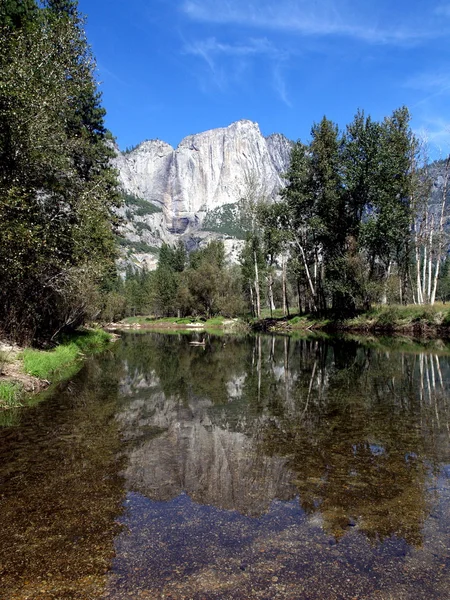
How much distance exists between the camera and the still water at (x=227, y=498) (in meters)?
4.31

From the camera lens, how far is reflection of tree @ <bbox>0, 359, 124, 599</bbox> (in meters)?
4.36

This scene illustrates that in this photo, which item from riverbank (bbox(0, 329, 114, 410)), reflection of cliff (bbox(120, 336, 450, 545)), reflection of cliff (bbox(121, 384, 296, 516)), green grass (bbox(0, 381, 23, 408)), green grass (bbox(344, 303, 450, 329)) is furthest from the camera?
green grass (bbox(344, 303, 450, 329))

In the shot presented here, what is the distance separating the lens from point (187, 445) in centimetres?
873

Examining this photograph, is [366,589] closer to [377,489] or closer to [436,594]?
[436,594]

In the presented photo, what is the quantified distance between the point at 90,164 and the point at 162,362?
20455 millimetres

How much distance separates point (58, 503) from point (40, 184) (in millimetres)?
16151

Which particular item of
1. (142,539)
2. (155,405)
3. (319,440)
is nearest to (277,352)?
(155,405)

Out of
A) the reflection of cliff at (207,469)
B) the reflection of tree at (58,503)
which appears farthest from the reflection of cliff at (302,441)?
the reflection of tree at (58,503)

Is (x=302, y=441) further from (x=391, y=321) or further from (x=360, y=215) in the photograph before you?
(x=360, y=215)

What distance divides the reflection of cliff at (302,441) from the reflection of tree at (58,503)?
0.68 meters

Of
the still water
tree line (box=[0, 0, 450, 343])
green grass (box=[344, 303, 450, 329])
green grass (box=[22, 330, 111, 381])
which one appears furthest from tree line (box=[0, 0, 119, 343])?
green grass (box=[344, 303, 450, 329])

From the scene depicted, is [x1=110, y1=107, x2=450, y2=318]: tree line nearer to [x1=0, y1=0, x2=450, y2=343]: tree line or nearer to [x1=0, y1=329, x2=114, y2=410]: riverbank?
[x1=0, y1=0, x2=450, y2=343]: tree line

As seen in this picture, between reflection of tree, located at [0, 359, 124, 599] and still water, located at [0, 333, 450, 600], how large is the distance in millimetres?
24

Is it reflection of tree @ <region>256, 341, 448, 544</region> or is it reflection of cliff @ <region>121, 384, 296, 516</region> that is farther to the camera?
reflection of cliff @ <region>121, 384, 296, 516</region>
